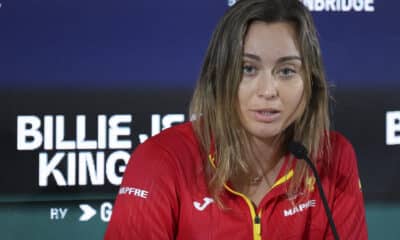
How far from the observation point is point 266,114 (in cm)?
129

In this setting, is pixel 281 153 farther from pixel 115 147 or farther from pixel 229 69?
pixel 115 147

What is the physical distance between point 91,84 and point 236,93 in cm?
80

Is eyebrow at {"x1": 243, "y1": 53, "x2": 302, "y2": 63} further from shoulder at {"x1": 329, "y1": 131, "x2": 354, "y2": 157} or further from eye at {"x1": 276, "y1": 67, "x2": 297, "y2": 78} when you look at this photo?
shoulder at {"x1": 329, "y1": 131, "x2": 354, "y2": 157}

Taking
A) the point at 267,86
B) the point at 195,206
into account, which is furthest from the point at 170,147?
the point at 267,86

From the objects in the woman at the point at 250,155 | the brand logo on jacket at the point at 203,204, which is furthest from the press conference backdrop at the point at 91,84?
the brand logo on jacket at the point at 203,204

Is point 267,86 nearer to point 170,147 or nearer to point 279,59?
point 279,59

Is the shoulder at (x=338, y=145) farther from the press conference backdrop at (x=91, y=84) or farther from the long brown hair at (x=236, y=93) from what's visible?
the press conference backdrop at (x=91, y=84)

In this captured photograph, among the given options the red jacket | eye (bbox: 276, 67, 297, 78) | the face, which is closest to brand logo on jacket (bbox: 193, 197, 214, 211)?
the red jacket

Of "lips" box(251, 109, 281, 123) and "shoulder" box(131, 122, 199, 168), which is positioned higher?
"lips" box(251, 109, 281, 123)

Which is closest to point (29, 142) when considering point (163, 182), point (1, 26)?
point (1, 26)

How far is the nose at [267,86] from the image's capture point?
1.27 meters

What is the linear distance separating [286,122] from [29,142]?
0.88m

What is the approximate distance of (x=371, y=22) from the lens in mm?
2154

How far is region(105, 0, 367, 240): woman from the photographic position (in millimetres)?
A: 1285
